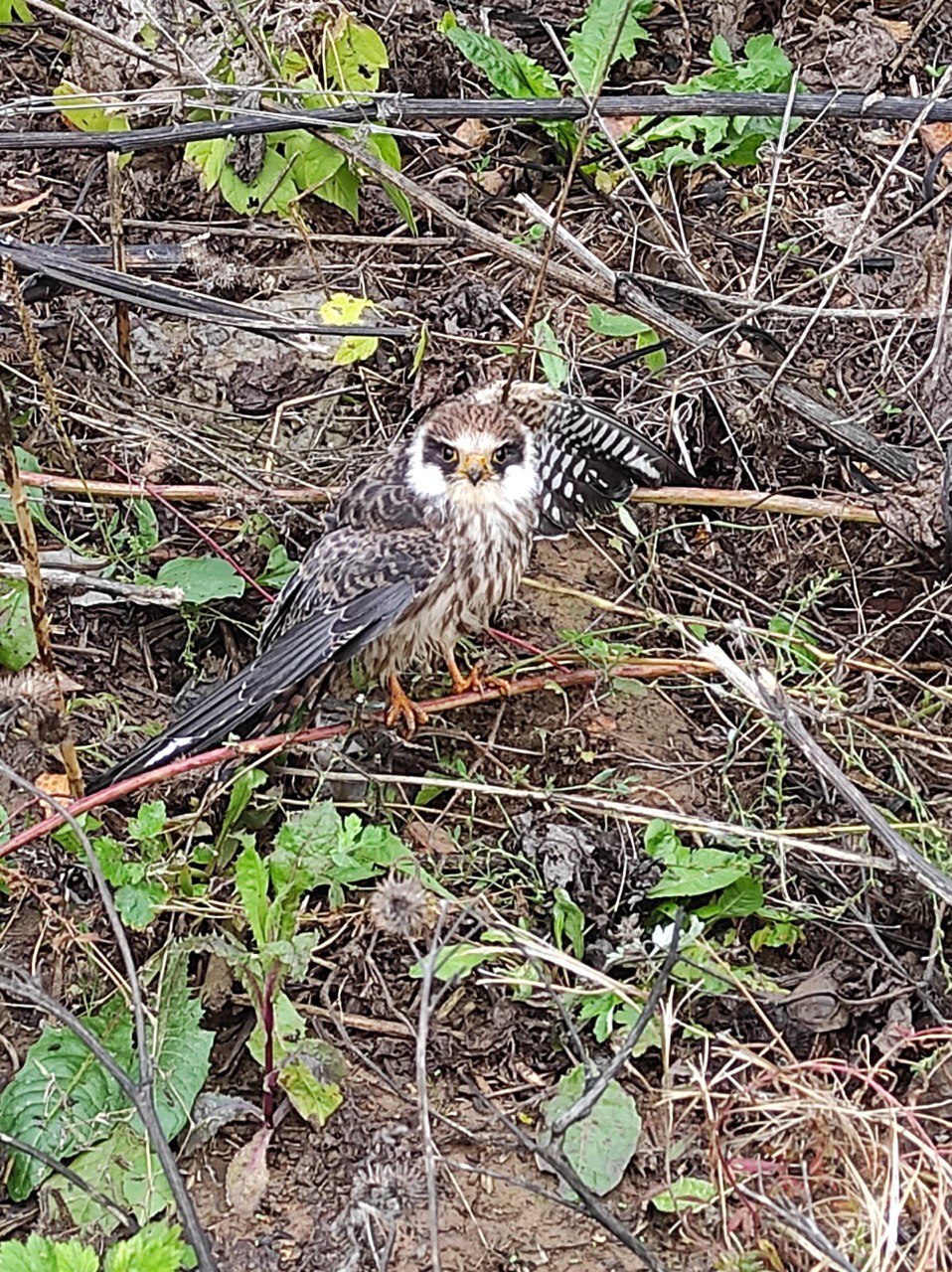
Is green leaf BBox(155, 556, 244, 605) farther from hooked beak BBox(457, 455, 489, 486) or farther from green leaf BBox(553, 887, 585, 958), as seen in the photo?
green leaf BBox(553, 887, 585, 958)

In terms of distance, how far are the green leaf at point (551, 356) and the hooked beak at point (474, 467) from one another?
0.68 meters

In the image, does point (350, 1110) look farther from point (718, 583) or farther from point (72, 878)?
point (718, 583)

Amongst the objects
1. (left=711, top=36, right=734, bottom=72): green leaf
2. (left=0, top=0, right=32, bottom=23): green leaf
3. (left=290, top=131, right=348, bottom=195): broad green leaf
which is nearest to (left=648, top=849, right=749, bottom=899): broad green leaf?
(left=290, top=131, right=348, bottom=195): broad green leaf

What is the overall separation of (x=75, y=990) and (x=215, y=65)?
9.59 feet

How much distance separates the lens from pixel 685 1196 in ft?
9.61

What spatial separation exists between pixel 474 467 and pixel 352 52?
1650mm

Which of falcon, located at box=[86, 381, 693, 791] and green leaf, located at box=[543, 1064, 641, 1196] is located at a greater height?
falcon, located at box=[86, 381, 693, 791]

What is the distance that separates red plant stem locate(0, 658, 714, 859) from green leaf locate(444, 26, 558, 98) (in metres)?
2.07

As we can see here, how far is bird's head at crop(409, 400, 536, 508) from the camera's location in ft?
12.8

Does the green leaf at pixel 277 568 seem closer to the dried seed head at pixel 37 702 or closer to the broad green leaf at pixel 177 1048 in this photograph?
the dried seed head at pixel 37 702

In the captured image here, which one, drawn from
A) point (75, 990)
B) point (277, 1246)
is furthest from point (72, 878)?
point (277, 1246)

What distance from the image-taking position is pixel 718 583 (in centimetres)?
429

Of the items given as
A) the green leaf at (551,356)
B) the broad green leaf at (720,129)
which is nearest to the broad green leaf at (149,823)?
the green leaf at (551,356)

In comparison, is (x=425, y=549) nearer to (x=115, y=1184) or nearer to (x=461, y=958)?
(x=461, y=958)
